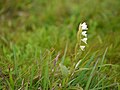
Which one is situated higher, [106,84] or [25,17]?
[25,17]

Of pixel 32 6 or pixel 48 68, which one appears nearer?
pixel 48 68

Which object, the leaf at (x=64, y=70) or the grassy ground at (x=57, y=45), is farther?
the grassy ground at (x=57, y=45)

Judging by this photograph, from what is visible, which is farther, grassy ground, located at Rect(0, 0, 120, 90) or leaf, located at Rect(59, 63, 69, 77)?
grassy ground, located at Rect(0, 0, 120, 90)

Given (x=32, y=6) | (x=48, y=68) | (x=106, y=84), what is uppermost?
(x=32, y=6)

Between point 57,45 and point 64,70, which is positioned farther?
point 57,45

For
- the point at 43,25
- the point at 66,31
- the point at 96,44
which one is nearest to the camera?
the point at 96,44

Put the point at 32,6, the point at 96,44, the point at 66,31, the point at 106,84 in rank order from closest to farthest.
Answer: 1. the point at 106,84
2. the point at 96,44
3. the point at 66,31
4. the point at 32,6

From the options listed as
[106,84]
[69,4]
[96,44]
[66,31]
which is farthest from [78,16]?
[106,84]

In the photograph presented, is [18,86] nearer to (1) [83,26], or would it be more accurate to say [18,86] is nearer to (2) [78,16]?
(1) [83,26]
